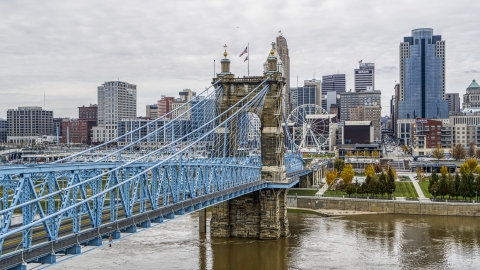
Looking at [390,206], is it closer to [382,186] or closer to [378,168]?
[382,186]

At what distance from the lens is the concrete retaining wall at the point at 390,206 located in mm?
71188

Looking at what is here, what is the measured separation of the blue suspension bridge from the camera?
25.6m

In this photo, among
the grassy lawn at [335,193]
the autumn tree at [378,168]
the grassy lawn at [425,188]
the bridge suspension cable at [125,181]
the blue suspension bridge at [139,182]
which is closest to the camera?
the bridge suspension cable at [125,181]

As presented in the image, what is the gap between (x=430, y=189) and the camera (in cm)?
7962

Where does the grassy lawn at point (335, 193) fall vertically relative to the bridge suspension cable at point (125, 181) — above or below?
below

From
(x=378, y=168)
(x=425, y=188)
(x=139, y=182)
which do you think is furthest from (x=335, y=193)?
(x=139, y=182)

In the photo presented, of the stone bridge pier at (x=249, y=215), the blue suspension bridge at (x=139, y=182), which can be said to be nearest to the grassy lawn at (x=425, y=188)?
the blue suspension bridge at (x=139, y=182)

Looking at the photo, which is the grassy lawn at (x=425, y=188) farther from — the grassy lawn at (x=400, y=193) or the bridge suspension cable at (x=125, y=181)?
the bridge suspension cable at (x=125, y=181)

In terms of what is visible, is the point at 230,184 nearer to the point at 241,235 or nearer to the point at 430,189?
the point at 241,235

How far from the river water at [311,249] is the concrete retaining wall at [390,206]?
4.94 m

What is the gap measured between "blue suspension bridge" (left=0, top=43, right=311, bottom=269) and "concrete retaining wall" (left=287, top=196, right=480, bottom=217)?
4.99m

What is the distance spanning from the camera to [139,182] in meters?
35.1

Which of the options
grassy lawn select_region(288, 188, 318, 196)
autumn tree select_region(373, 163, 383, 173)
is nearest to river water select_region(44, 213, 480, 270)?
grassy lawn select_region(288, 188, 318, 196)

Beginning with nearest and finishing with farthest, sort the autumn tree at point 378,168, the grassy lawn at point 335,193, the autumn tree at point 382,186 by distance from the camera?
the autumn tree at point 382,186 → the grassy lawn at point 335,193 → the autumn tree at point 378,168
